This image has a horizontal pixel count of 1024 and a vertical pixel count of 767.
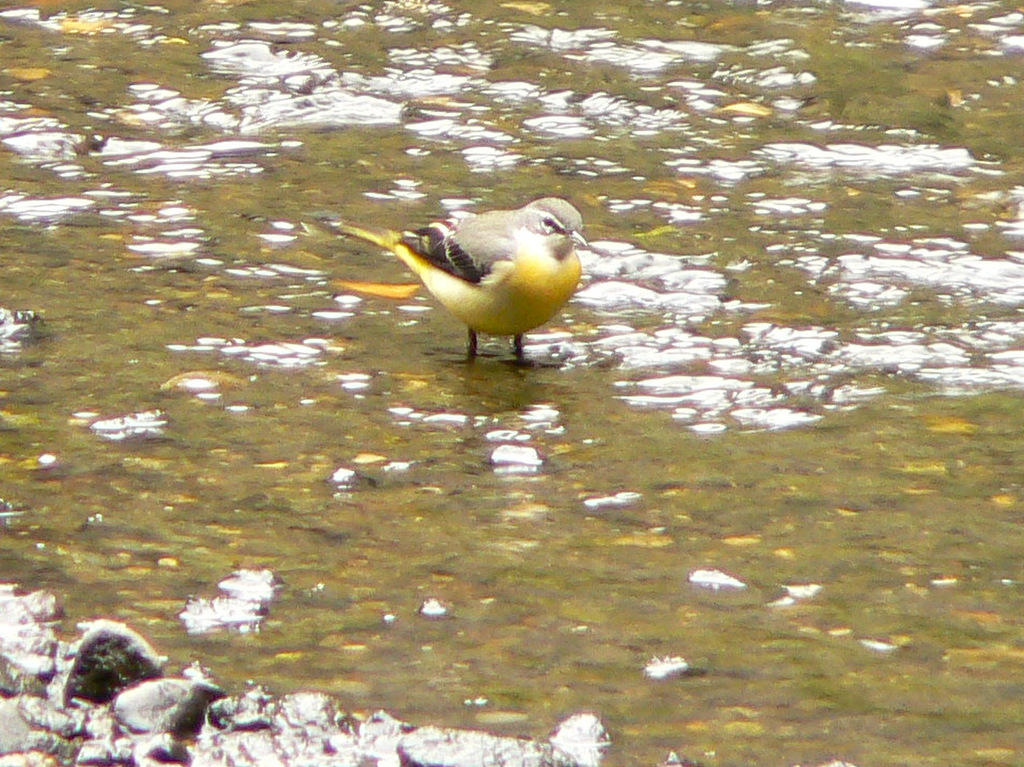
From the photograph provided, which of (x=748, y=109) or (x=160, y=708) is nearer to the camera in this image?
(x=160, y=708)

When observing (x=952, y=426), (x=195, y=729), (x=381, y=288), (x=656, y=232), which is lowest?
(x=381, y=288)

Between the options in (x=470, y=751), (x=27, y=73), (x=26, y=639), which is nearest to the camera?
(x=470, y=751)

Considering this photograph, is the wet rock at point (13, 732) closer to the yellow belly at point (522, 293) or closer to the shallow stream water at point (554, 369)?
the shallow stream water at point (554, 369)

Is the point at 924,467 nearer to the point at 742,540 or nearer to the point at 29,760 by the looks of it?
the point at 742,540

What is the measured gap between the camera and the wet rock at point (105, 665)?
473 centimetres

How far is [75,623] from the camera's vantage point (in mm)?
5277

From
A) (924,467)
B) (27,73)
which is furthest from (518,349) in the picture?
(27,73)

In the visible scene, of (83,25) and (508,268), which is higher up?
(508,268)

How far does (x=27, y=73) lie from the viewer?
1137 cm

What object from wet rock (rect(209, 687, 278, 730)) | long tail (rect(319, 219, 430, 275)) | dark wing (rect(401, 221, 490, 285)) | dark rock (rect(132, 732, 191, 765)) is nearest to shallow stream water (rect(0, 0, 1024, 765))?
long tail (rect(319, 219, 430, 275))

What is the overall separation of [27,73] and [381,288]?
3.86m

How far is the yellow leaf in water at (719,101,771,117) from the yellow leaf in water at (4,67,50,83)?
420cm

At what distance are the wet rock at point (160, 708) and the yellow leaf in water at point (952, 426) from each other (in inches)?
132

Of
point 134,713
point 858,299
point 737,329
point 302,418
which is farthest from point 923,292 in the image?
point 134,713
